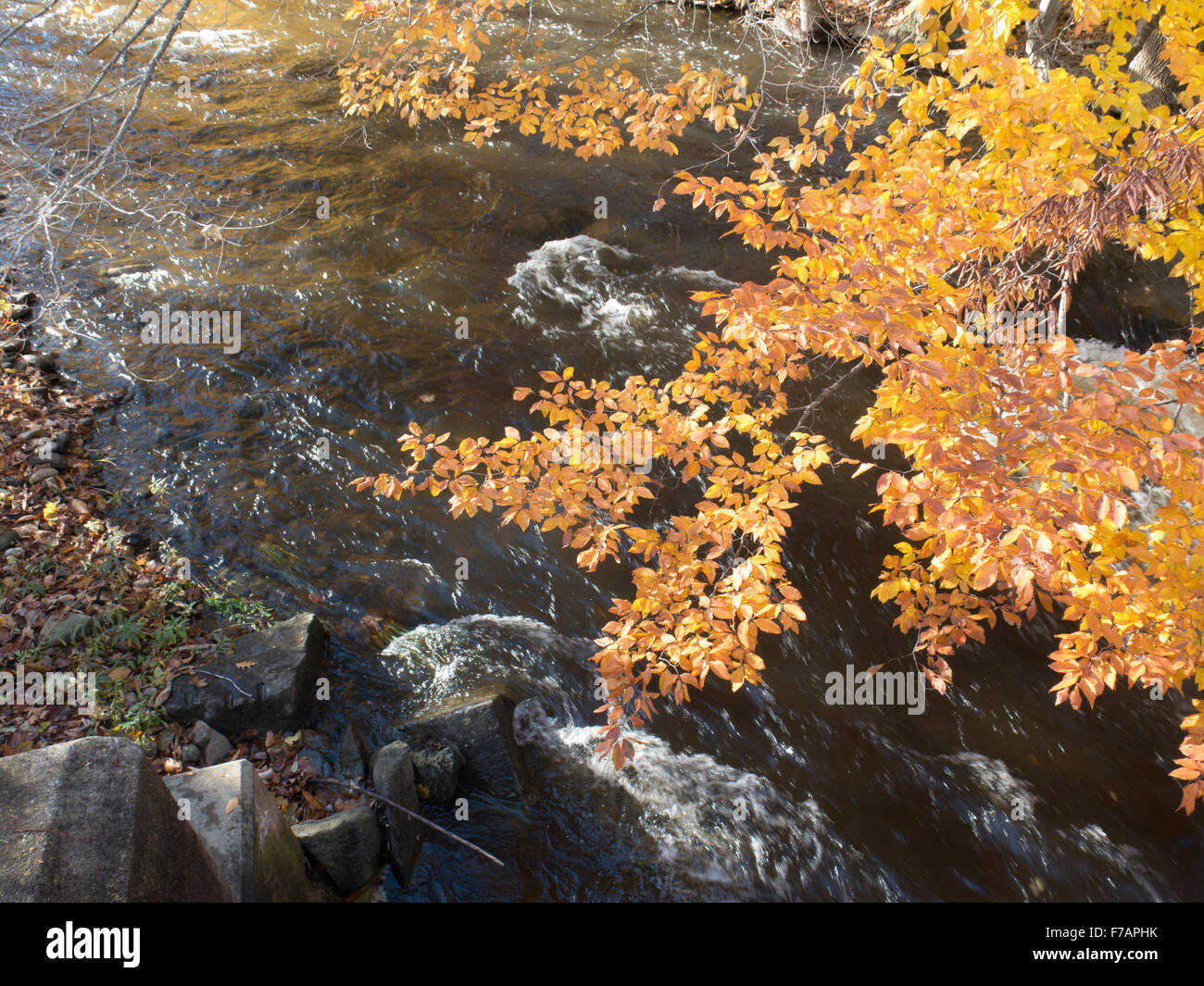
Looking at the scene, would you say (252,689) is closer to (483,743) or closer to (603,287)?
(483,743)

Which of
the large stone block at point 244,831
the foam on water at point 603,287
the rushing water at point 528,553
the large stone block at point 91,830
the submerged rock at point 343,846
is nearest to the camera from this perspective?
the large stone block at point 91,830

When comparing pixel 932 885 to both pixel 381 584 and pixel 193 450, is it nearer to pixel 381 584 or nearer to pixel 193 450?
pixel 381 584

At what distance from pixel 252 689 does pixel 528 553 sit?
2.30 meters

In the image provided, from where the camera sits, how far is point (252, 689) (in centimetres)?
455

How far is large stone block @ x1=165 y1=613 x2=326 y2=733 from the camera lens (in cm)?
449

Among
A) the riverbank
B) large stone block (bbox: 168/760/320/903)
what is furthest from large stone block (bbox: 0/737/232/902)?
the riverbank

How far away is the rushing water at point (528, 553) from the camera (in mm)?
4566

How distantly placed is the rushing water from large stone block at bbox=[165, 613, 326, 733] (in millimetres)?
263

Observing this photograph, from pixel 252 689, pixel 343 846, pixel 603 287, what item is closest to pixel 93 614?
pixel 252 689

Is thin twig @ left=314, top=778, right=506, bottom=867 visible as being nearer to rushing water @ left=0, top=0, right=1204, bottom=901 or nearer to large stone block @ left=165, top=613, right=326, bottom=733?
rushing water @ left=0, top=0, right=1204, bottom=901

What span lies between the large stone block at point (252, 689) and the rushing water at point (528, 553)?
26 cm

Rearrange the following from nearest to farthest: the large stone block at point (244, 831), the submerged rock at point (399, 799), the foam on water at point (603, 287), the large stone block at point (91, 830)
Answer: the large stone block at point (91, 830), the large stone block at point (244, 831), the submerged rock at point (399, 799), the foam on water at point (603, 287)

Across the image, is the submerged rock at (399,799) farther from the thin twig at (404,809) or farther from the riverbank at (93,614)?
the riverbank at (93,614)

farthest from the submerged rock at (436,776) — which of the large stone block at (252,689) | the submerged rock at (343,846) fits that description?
the large stone block at (252,689)
